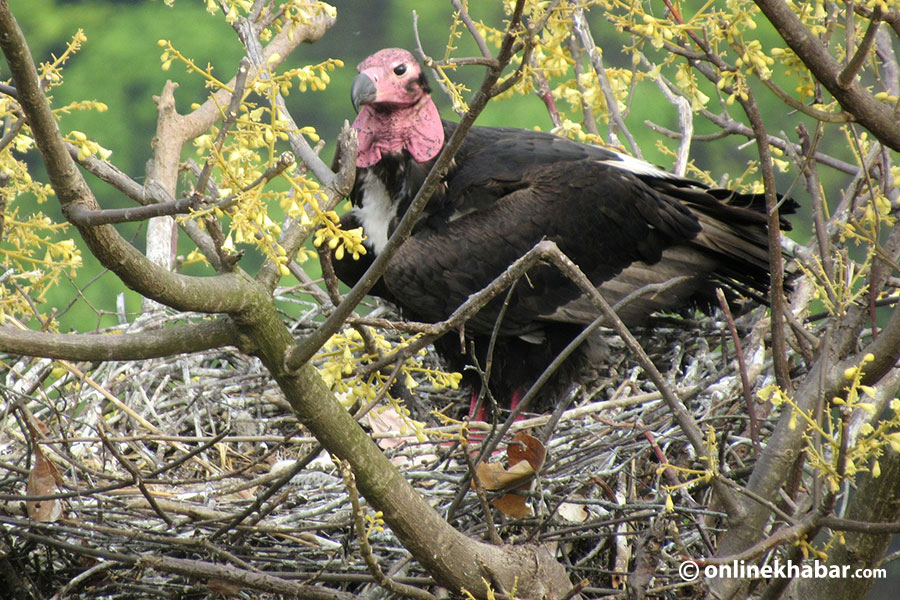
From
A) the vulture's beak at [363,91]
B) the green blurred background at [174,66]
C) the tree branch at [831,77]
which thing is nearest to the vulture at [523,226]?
the vulture's beak at [363,91]

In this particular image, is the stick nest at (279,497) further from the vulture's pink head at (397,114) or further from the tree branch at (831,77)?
the vulture's pink head at (397,114)

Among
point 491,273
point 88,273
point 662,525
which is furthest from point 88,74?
point 662,525

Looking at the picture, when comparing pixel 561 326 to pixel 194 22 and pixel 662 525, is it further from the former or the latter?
pixel 194 22

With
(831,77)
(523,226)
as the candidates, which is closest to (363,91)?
(523,226)

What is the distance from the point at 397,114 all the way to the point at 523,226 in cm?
44

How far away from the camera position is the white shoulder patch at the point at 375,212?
8.55 ft

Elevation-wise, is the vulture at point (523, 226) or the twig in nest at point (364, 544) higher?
the vulture at point (523, 226)

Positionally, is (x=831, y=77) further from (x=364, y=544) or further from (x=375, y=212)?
(x=375, y=212)

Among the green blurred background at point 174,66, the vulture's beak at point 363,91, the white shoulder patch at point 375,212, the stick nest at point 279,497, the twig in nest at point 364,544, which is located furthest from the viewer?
the green blurred background at point 174,66

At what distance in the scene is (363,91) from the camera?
2494 mm

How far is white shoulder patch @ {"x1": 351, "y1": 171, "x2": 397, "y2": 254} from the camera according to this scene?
2.61 m

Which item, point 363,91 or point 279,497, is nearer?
point 279,497

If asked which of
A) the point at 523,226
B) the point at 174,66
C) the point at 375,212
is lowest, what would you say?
the point at 523,226

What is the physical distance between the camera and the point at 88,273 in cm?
498
